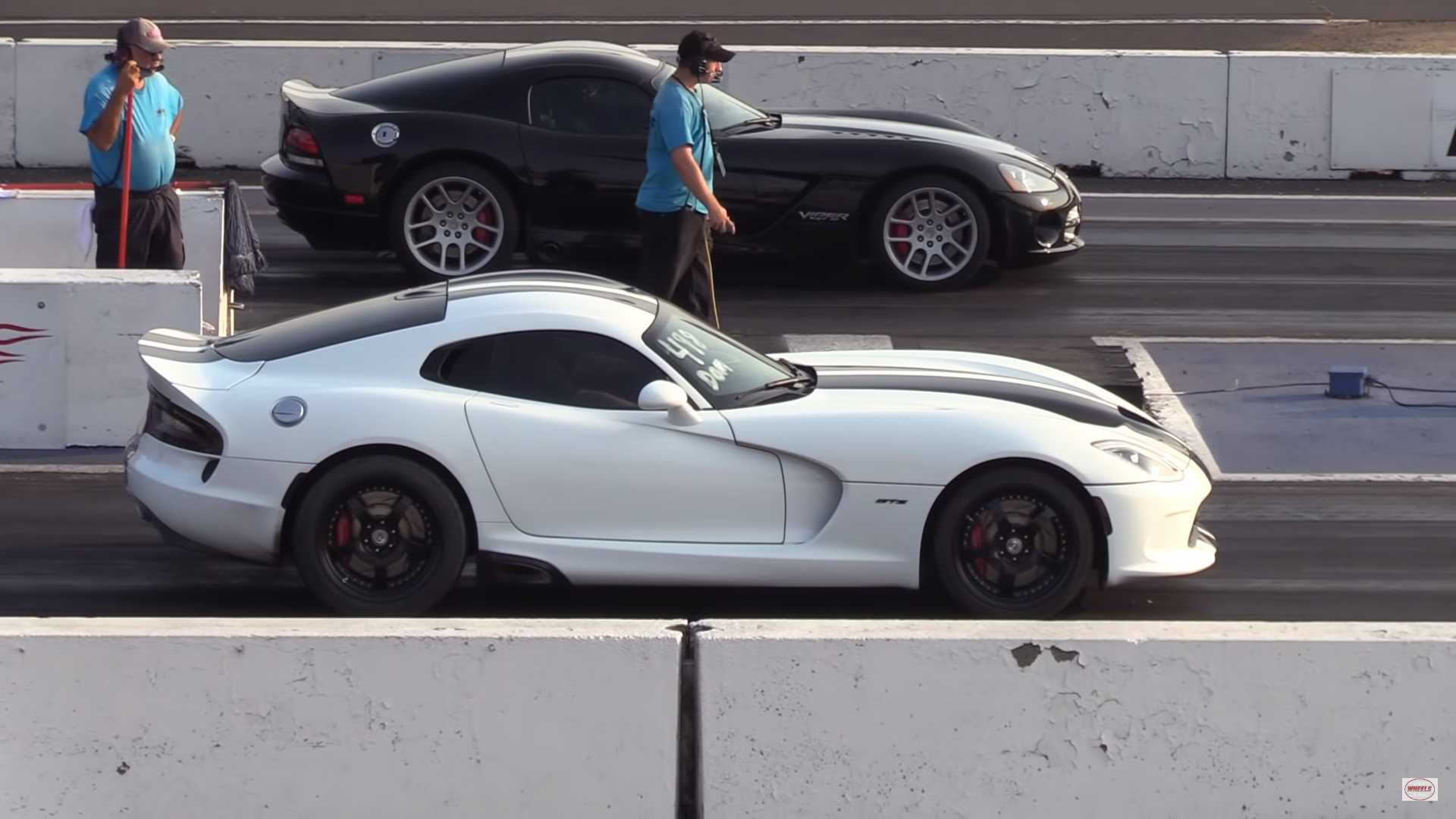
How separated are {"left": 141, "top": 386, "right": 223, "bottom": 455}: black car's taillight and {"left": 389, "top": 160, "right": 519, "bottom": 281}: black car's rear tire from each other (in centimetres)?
451

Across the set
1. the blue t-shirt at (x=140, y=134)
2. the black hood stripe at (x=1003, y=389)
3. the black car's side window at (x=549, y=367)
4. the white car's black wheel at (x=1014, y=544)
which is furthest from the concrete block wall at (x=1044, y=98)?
the white car's black wheel at (x=1014, y=544)

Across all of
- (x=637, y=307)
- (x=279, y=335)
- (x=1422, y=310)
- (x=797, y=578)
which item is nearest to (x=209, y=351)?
(x=279, y=335)

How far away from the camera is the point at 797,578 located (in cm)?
641

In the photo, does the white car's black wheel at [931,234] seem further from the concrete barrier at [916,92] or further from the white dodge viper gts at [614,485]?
the white dodge viper gts at [614,485]

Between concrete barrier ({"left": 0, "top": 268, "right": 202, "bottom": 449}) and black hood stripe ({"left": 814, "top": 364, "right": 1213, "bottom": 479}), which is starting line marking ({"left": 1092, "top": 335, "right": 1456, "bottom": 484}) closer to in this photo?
black hood stripe ({"left": 814, "top": 364, "right": 1213, "bottom": 479})

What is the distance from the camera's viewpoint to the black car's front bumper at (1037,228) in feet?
36.4

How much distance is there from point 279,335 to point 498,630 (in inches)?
102

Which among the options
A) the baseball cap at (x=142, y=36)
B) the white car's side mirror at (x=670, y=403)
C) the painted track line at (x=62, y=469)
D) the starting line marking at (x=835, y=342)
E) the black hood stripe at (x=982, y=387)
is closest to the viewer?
the white car's side mirror at (x=670, y=403)

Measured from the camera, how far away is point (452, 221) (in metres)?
11.2

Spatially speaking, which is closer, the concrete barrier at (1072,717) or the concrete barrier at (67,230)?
the concrete barrier at (1072,717)

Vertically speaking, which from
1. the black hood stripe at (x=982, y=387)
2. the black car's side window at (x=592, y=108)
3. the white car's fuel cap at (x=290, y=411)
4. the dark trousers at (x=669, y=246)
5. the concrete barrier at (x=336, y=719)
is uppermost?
the black car's side window at (x=592, y=108)

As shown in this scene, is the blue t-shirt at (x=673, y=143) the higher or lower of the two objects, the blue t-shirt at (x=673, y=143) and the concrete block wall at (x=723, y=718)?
the higher

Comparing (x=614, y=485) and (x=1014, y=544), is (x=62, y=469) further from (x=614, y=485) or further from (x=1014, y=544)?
(x=1014, y=544)

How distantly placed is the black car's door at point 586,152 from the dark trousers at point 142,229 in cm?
215
